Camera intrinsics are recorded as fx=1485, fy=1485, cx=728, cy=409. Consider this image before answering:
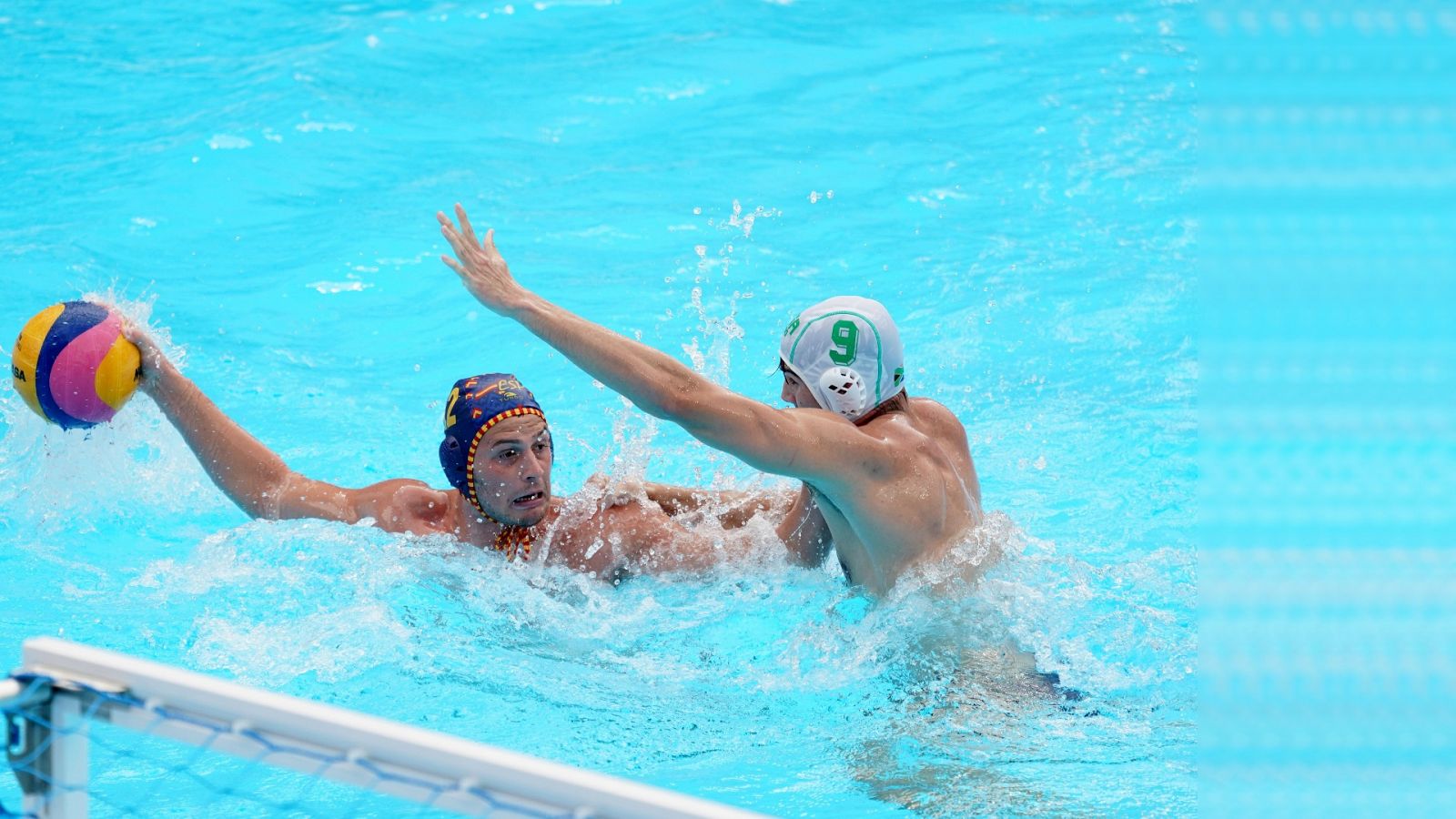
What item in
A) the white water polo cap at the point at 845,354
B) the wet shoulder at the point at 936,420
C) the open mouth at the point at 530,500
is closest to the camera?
the white water polo cap at the point at 845,354

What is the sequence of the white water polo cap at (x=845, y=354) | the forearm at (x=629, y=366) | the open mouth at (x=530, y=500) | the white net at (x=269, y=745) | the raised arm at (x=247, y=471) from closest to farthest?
the white net at (x=269, y=745) → the forearm at (x=629, y=366) → the white water polo cap at (x=845, y=354) → the open mouth at (x=530, y=500) → the raised arm at (x=247, y=471)

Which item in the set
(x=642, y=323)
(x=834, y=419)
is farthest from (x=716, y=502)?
(x=642, y=323)

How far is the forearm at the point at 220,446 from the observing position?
5.03 meters

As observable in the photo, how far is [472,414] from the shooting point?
4793 millimetres

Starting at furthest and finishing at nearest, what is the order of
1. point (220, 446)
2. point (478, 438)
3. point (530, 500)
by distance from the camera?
point (220, 446)
point (530, 500)
point (478, 438)

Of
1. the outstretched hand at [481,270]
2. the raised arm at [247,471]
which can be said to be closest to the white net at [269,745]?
the outstretched hand at [481,270]

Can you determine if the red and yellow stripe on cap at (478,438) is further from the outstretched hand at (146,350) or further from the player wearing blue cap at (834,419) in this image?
the outstretched hand at (146,350)

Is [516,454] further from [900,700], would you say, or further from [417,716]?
[900,700]

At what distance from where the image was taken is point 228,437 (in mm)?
5102

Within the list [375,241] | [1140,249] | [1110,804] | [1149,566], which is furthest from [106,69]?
[1110,804]

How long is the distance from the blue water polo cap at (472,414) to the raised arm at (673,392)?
91cm

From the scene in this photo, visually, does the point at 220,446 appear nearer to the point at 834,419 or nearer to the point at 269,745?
the point at 834,419

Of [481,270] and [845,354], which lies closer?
[481,270]

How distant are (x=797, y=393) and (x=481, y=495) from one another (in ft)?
3.73
